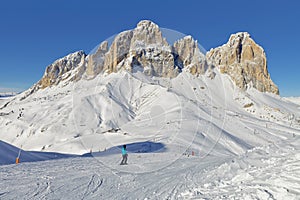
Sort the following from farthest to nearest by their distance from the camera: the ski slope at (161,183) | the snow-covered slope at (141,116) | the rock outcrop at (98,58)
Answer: the snow-covered slope at (141,116)
the rock outcrop at (98,58)
the ski slope at (161,183)

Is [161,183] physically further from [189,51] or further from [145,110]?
[145,110]

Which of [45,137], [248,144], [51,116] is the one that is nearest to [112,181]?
[248,144]

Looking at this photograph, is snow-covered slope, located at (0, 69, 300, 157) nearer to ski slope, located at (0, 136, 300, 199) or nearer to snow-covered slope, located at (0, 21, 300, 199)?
snow-covered slope, located at (0, 21, 300, 199)

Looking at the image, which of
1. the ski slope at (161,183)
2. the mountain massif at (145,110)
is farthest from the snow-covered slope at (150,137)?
the mountain massif at (145,110)

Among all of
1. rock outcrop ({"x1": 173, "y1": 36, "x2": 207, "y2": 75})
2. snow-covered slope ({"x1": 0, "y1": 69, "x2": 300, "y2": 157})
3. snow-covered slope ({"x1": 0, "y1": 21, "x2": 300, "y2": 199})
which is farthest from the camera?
snow-covered slope ({"x1": 0, "y1": 69, "x2": 300, "y2": 157})

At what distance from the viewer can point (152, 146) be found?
51.5 m

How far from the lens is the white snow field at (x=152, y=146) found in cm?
1200

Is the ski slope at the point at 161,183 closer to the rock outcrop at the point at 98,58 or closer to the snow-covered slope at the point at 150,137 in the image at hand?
the snow-covered slope at the point at 150,137

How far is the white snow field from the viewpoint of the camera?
472 inches

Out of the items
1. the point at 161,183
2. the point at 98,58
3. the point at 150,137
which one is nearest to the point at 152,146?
the point at 150,137

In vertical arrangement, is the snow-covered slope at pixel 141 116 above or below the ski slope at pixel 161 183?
above

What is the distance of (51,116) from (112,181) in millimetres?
123381

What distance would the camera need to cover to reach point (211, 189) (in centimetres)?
1149

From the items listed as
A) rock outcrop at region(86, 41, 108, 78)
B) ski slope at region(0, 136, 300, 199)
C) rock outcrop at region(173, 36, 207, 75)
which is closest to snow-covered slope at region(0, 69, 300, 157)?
rock outcrop at region(86, 41, 108, 78)
